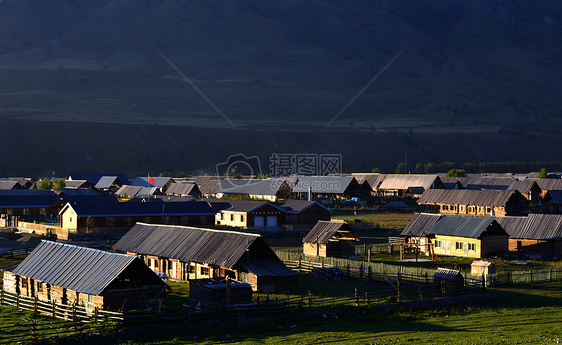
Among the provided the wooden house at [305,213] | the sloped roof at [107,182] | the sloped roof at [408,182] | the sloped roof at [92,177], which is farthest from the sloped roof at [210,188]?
the wooden house at [305,213]

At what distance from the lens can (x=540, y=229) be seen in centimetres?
6100

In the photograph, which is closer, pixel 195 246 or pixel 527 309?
pixel 527 309

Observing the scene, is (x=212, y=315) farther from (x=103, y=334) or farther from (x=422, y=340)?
(x=422, y=340)

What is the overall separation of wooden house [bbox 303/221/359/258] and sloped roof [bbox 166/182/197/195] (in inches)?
2496

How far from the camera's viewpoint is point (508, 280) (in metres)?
45.1

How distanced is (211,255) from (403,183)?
87.9m

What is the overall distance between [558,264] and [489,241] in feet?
19.9

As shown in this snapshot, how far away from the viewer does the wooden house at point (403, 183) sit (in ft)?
407

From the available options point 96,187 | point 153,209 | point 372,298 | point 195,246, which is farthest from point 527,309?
point 96,187

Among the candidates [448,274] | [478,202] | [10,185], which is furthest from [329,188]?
[448,274]

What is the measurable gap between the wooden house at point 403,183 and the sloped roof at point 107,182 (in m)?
49.3

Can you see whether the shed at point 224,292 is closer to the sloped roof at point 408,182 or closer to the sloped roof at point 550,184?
the sloped roof at point 550,184

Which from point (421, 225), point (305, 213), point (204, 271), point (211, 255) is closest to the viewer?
point (211, 255)

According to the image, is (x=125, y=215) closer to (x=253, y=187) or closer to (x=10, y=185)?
(x=253, y=187)
